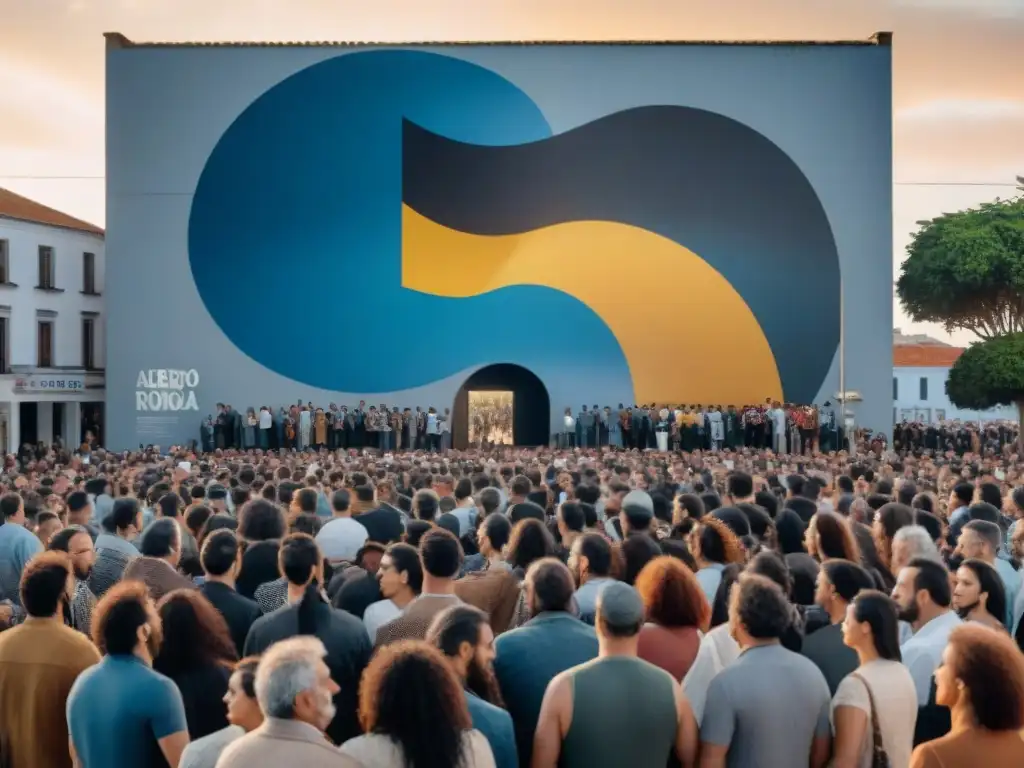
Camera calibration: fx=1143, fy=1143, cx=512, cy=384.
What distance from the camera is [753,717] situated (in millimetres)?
3836

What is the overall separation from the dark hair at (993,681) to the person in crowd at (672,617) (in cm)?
139

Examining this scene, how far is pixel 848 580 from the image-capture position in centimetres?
467

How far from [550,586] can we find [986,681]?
5.59 ft

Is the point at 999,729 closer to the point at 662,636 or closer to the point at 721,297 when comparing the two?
the point at 662,636

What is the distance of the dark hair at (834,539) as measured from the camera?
606 cm

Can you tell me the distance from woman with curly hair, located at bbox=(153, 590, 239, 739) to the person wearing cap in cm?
123

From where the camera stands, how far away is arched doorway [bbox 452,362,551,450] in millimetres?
31578

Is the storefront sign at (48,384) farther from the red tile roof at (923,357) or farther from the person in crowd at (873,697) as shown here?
the red tile roof at (923,357)

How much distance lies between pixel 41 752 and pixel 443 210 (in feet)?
85.6

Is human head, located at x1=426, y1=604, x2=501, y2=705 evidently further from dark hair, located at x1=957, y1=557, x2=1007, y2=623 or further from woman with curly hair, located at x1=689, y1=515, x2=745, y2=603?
dark hair, located at x1=957, y1=557, x2=1007, y2=623

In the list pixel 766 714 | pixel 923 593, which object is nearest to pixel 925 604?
pixel 923 593

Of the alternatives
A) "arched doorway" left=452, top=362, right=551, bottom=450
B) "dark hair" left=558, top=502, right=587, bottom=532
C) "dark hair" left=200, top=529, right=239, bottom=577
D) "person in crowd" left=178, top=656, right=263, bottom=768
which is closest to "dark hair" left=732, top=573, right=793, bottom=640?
"person in crowd" left=178, top=656, right=263, bottom=768

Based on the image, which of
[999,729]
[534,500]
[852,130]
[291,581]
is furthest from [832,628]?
[852,130]

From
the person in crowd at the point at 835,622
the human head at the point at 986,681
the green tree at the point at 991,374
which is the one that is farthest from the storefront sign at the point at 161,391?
the human head at the point at 986,681
